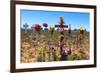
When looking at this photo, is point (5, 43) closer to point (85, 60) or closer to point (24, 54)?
point (24, 54)

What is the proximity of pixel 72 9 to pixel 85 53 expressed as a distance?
21.0 inches

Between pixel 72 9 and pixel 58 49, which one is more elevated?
pixel 72 9

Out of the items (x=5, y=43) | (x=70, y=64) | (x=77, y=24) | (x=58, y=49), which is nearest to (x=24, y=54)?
(x=5, y=43)

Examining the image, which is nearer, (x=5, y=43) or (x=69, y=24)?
(x=5, y=43)

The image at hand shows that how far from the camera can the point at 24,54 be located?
1.99 metres

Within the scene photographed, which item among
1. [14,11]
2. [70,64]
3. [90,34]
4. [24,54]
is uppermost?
[14,11]

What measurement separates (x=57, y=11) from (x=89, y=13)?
40 centimetres

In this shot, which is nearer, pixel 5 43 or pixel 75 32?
pixel 5 43

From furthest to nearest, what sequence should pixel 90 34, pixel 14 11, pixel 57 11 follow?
pixel 90 34, pixel 57 11, pixel 14 11

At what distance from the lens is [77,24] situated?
2.17 meters

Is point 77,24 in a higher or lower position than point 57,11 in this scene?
lower

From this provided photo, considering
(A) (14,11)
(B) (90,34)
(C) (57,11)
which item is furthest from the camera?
(B) (90,34)

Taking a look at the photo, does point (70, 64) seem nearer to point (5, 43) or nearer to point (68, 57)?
point (68, 57)

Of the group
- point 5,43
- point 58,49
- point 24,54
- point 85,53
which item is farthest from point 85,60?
point 5,43
